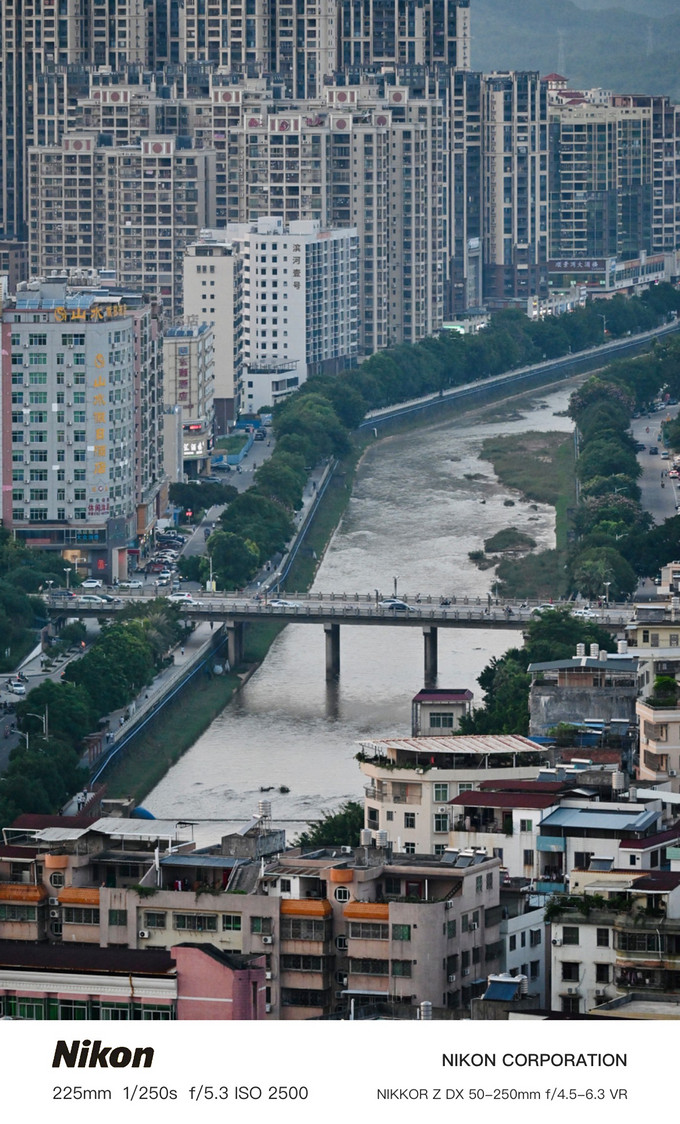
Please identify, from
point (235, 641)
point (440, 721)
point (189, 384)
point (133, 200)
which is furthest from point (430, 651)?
point (133, 200)

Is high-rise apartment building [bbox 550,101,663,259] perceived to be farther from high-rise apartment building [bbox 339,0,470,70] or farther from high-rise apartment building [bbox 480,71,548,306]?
high-rise apartment building [bbox 339,0,470,70]

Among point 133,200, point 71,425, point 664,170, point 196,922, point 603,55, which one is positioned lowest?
point 196,922

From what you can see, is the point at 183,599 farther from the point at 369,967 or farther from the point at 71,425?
the point at 369,967

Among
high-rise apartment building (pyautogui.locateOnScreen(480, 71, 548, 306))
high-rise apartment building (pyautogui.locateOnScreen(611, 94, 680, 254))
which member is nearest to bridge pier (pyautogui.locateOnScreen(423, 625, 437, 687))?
high-rise apartment building (pyautogui.locateOnScreen(480, 71, 548, 306))

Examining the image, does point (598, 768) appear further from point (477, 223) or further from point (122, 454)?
point (477, 223)

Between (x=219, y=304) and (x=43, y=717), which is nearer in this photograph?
(x=43, y=717)

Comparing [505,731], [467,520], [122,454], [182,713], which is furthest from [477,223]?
[505,731]
